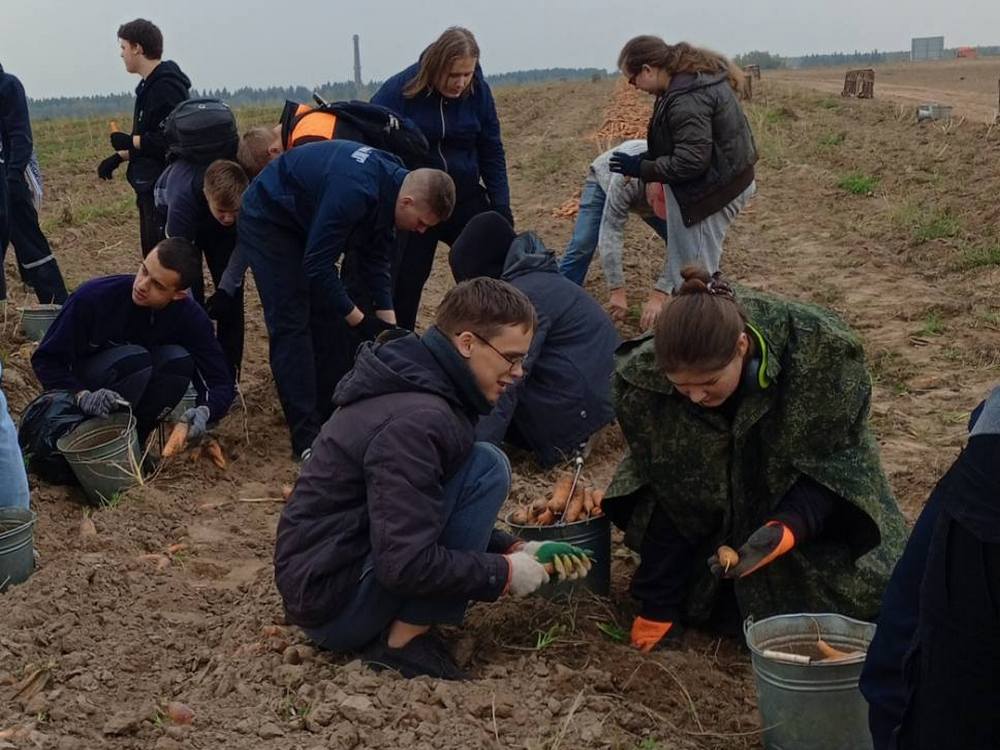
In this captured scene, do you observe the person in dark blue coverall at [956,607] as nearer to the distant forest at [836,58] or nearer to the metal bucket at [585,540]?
the metal bucket at [585,540]

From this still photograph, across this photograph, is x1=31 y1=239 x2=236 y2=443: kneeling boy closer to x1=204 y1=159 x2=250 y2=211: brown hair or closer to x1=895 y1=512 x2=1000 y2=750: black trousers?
x1=204 y1=159 x2=250 y2=211: brown hair

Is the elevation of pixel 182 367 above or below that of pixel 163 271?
below

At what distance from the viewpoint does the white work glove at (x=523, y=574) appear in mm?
3133

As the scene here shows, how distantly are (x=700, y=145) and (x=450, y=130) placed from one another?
1.29m

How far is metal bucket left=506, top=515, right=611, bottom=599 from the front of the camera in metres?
3.71

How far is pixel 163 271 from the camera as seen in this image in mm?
4930

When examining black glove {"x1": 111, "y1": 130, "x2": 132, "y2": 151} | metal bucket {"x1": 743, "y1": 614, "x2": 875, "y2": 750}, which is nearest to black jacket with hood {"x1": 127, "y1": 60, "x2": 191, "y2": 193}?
black glove {"x1": 111, "y1": 130, "x2": 132, "y2": 151}

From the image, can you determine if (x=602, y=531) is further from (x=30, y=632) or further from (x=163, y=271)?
(x=163, y=271)

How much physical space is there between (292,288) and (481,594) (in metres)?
2.56

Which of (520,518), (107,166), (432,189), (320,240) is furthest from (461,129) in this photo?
(520,518)

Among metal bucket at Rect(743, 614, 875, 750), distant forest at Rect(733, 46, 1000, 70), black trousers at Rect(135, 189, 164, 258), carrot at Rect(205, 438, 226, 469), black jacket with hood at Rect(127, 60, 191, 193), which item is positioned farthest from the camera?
distant forest at Rect(733, 46, 1000, 70)

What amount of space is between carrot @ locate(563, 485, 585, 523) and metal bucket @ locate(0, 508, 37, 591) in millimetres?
1868

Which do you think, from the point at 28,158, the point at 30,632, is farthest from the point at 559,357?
the point at 28,158

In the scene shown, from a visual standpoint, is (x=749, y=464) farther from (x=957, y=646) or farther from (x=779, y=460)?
(x=957, y=646)
